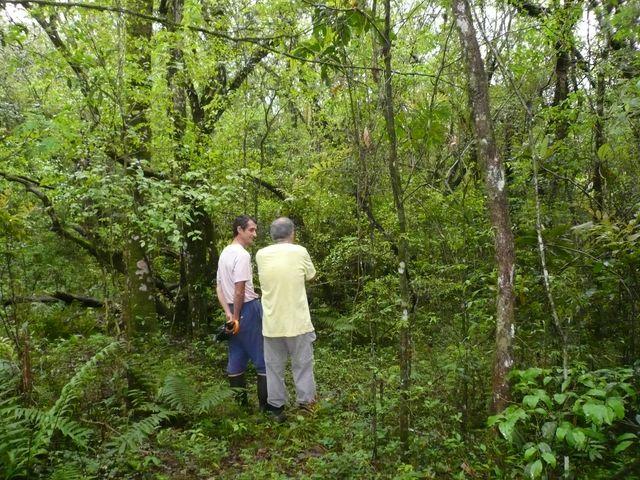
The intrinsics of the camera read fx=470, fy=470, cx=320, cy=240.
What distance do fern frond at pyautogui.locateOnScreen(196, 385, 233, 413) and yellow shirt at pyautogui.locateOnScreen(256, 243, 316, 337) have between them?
2.43 ft

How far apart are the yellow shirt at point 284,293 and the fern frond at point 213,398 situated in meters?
0.74

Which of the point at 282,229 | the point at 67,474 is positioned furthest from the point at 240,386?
the point at 67,474

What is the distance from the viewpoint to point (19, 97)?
49.8ft

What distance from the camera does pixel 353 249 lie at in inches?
310

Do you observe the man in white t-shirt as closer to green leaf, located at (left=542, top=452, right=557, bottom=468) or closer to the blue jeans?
the blue jeans

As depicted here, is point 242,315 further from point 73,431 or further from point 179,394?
point 73,431

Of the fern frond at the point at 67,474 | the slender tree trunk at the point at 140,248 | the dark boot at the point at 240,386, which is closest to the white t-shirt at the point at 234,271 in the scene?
the dark boot at the point at 240,386

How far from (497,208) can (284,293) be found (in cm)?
240

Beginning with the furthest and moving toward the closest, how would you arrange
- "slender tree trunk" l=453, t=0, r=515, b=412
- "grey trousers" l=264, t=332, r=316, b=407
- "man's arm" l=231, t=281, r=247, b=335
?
1. "man's arm" l=231, t=281, r=247, b=335
2. "grey trousers" l=264, t=332, r=316, b=407
3. "slender tree trunk" l=453, t=0, r=515, b=412

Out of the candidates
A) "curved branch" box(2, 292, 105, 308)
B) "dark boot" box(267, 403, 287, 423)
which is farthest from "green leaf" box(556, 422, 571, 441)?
"curved branch" box(2, 292, 105, 308)

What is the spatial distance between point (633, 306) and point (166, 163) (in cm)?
667

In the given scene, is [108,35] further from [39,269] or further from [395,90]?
[39,269]

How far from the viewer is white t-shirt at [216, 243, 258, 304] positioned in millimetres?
5270

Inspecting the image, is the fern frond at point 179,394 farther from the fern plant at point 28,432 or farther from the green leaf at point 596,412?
the green leaf at point 596,412
